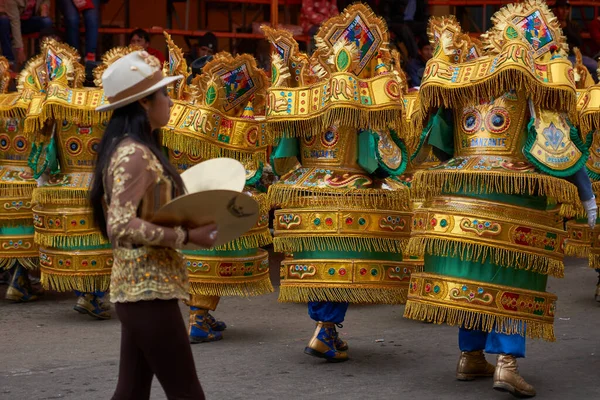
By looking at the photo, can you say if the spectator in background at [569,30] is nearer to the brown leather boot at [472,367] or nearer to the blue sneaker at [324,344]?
the blue sneaker at [324,344]

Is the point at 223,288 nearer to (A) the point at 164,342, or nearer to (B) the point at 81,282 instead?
(B) the point at 81,282

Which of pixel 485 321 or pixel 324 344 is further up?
pixel 485 321

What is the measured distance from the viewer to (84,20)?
1183 centimetres

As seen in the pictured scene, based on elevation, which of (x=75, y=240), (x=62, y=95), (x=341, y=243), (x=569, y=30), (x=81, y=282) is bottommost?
(x=81, y=282)

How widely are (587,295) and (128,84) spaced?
6159 mm

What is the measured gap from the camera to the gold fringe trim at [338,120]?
629cm

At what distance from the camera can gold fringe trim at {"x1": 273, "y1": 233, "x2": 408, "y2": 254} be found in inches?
248

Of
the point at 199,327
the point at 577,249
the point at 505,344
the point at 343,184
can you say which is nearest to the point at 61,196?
the point at 199,327

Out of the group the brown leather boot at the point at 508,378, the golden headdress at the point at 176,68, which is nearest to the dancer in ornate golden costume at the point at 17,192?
the golden headdress at the point at 176,68

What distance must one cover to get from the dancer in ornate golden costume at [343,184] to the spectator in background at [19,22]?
5.97 metres

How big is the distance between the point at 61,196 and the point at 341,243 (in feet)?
8.25

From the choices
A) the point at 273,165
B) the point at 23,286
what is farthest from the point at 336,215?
the point at 23,286

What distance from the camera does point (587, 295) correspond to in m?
9.13

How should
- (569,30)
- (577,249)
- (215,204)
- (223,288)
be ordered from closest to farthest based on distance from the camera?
(215,204) < (223,288) < (577,249) < (569,30)
